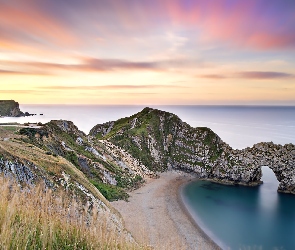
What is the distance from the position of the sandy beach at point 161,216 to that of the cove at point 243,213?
2573mm

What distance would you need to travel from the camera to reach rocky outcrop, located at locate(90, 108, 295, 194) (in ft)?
230

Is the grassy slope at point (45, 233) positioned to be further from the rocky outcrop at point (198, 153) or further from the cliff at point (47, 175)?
the rocky outcrop at point (198, 153)

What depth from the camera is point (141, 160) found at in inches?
2985

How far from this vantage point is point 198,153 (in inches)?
3152

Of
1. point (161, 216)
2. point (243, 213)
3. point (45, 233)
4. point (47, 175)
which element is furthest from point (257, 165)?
point (45, 233)

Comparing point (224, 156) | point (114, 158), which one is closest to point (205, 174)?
point (224, 156)

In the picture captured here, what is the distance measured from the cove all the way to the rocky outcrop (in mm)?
4144

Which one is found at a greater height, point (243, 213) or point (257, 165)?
point (257, 165)

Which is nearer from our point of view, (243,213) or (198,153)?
(243,213)

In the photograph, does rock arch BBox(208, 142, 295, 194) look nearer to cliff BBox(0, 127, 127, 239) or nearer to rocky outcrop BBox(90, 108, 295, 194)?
rocky outcrop BBox(90, 108, 295, 194)

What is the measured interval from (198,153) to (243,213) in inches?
1114

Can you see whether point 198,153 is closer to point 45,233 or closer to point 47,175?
point 47,175

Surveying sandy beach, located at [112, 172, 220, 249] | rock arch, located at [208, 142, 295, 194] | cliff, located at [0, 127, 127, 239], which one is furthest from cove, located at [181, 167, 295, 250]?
cliff, located at [0, 127, 127, 239]

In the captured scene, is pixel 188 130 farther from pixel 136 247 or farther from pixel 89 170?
pixel 136 247
